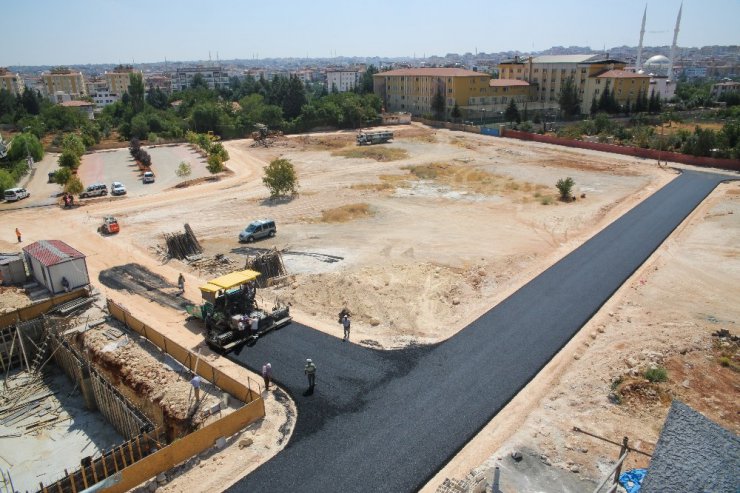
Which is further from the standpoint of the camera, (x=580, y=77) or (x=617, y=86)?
(x=580, y=77)

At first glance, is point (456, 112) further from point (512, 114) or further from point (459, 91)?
point (512, 114)

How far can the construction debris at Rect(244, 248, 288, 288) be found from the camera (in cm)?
2761

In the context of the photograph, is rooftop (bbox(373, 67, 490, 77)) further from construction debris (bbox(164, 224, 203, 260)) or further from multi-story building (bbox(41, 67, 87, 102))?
multi-story building (bbox(41, 67, 87, 102))

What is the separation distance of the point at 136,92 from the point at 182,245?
8442 cm

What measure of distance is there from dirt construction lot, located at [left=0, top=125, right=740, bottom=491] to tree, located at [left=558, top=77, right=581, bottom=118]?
109ft

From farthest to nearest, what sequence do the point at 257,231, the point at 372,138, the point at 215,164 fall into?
the point at 372,138 → the point at 215,164 → the point at 257,231

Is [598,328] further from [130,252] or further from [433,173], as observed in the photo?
[433,173]

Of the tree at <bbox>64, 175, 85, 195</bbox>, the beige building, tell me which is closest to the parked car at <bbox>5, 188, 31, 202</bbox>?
the tree at <bbox>64, 175, 85, 195</bbox>

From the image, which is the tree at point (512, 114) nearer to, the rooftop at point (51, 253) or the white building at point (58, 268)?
the rooftop at point (51, 253)

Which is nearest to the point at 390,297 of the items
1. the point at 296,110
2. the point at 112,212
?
the point at 112,212

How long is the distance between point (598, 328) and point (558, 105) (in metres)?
87.8

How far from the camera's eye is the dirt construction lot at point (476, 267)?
629 inches

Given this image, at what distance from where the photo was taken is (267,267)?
28.2 metres

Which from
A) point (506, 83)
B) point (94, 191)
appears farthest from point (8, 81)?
point (506, 83)
